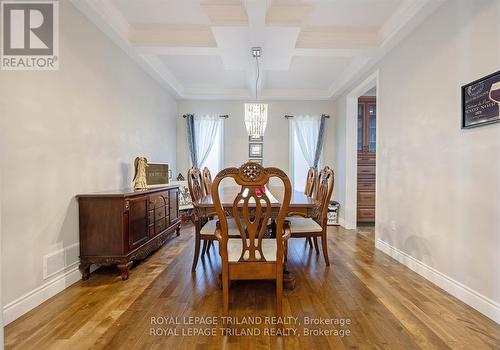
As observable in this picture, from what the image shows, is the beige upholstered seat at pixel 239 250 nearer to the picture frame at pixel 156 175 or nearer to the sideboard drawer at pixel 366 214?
the picture frame at pixel 156 175

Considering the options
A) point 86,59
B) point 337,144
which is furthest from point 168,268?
point 337,144

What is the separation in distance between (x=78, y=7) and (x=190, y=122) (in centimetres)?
295

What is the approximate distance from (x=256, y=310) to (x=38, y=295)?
171 centimetres

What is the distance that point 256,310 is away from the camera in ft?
6.17

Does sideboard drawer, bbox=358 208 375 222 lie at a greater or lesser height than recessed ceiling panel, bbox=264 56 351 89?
lesser

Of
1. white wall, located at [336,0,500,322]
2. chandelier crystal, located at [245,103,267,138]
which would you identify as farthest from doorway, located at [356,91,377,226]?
chandelier crystal, located at [245,103,267,138]

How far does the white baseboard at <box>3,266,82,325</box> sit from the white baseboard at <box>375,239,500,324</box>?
3371mm

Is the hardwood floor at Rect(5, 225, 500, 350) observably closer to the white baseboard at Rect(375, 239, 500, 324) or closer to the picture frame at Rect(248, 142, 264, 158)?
the white baseboard at Rect(375, 239, 500, 324)

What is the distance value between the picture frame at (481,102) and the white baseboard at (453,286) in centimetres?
131

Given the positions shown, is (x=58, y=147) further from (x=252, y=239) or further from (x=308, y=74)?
(x=308, y=74)

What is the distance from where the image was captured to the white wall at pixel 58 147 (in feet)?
Result: 5.84

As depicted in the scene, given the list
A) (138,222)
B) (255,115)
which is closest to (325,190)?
(255,115)

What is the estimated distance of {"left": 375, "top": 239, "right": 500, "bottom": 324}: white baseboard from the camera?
181 cm

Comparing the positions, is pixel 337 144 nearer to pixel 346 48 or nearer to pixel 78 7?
pixel 346 48
